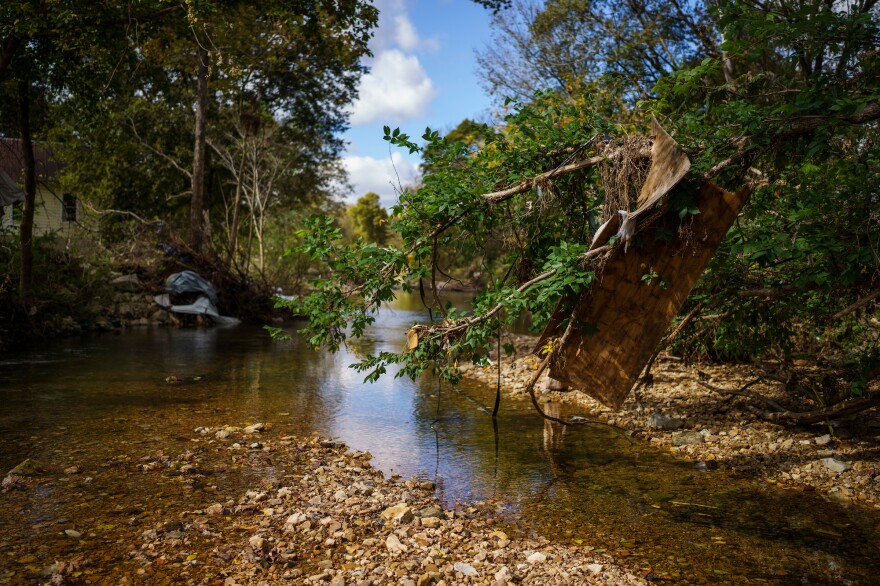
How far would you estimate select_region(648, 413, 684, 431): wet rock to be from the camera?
767 centimetres

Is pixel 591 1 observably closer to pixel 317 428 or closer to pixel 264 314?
pixel 264 314

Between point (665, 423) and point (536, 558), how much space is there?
3.96 metres

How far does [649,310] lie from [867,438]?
2.71m

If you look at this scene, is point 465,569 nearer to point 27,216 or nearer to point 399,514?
point 399,514

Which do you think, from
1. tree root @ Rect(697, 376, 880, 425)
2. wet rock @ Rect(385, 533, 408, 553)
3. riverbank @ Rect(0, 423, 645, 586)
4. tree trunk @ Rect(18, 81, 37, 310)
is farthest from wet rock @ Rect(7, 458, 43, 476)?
tree trunk @ Rect(18, 81, 37, 310)

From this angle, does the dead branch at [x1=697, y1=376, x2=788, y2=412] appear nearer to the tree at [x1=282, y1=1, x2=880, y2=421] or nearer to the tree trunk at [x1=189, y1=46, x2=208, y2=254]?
the tree at [x1=282, y1=1, x2=880, y2=421]

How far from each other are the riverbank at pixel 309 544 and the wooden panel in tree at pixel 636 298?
1566 millimetres

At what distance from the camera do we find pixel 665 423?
25.3 feet

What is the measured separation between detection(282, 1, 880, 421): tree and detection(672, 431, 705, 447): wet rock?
1.12m

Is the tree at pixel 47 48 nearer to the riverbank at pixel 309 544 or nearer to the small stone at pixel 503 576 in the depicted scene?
the riverbank at pixel 309 544

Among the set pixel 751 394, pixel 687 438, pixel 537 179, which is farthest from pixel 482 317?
pixel 751 394

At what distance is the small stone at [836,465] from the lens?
5941 millimetres

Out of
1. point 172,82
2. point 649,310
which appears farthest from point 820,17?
point 172,82

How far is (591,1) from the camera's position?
20562 millimetres
